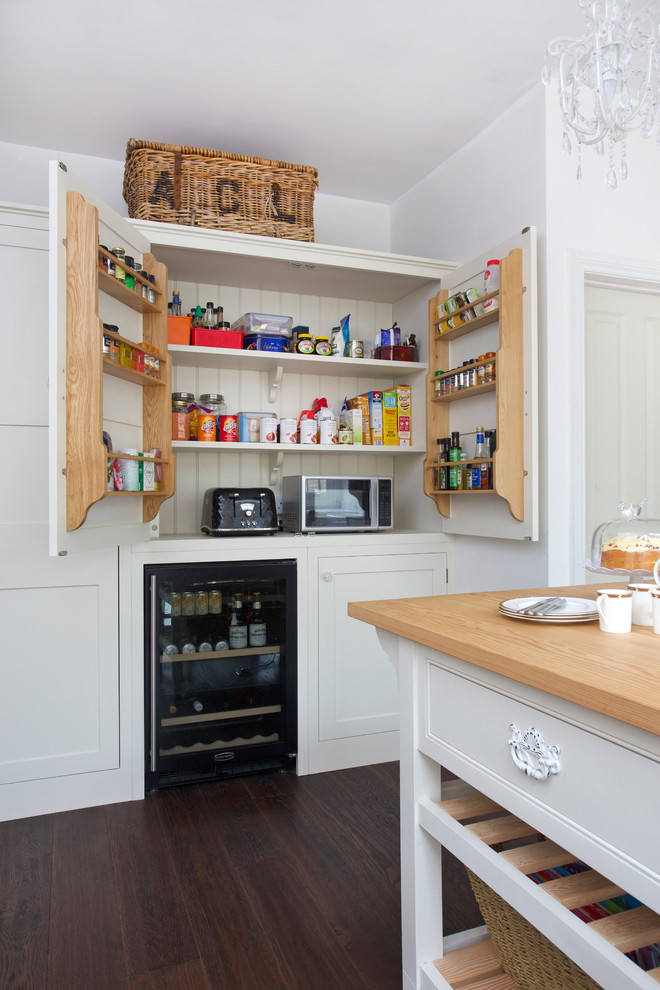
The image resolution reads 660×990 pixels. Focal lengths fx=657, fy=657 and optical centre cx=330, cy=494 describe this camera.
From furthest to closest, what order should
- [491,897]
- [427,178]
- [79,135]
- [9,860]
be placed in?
[427,178] → [79,135] → [9,860] → [491,897]

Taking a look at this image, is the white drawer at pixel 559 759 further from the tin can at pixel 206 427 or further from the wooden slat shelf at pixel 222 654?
the tin can at pixel 206 427

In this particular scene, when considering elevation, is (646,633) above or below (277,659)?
above

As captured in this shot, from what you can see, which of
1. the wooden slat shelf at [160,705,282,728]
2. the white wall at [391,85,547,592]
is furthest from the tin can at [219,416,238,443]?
the wooden slat shelf at [160,705,282,728]

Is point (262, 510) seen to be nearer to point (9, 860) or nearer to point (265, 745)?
point (265, 745)

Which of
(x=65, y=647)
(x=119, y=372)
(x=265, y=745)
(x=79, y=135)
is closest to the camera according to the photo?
(x=119, y=372)

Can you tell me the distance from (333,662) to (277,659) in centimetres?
23

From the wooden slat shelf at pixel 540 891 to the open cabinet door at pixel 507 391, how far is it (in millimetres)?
1161

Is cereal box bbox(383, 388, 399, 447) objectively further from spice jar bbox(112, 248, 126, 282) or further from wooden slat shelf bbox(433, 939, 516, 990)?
wooden slat shelf bbox(433, 939, 516, 990)

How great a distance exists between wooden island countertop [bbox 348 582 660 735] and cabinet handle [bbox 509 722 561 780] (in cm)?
10

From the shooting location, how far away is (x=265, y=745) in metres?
2.57

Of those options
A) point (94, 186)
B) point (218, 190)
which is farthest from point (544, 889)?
point (94, 186)

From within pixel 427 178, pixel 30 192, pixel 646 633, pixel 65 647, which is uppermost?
pixel 427 178

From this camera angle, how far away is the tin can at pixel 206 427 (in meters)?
2.68

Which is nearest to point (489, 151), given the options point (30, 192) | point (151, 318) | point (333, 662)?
point (151, 318)
